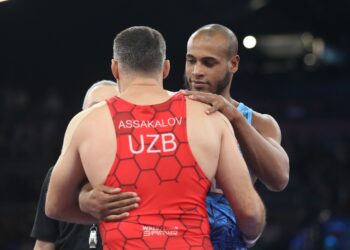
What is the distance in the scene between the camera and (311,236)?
10.4 metres

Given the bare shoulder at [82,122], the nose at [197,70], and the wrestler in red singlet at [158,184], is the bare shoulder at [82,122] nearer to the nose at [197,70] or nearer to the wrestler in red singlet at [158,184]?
the wrestler in red singlet at [158,184]

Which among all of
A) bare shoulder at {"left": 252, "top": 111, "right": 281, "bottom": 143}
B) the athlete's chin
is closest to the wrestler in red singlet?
the athlete's chin

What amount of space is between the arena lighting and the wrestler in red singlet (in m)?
12.1

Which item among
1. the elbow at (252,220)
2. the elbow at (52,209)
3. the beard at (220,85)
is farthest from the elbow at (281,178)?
the elbow at (52,209)

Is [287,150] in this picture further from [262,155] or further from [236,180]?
[236,180]

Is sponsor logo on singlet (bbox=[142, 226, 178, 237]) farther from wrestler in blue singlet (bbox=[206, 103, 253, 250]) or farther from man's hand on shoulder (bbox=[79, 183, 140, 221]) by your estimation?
wrestler in blue singlet (bbox=[206, 103, 253, 250])

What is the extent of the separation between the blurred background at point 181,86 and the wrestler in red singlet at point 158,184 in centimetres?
708

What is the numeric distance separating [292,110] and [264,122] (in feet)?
33.8

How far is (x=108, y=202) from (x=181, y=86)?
34.6ft

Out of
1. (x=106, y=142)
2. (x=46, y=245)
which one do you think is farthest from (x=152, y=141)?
(x=46, y=245)

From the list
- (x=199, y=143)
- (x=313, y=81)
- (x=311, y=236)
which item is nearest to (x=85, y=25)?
(x=311, y=236)

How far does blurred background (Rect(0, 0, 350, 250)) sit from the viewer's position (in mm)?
10633

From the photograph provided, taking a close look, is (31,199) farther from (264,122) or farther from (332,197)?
(264,122)

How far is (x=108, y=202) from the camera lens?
3.04 meters
